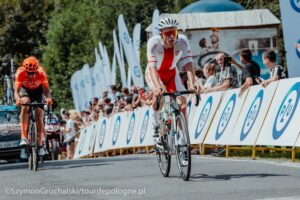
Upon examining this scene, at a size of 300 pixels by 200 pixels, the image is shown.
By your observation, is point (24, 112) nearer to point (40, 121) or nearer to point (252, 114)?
point (40, 121)

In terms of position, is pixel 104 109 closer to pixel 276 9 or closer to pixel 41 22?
pixel 276 9

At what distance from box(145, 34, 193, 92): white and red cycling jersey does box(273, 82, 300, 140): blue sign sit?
7.57 ft

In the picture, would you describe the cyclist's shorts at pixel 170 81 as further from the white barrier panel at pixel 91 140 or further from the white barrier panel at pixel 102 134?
the white barrier panel at pixel 91 140

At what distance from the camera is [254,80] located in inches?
699

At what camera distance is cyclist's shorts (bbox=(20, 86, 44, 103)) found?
16734mm

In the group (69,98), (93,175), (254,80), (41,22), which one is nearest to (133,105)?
(254,80)

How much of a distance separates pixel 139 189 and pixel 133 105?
43.4ft

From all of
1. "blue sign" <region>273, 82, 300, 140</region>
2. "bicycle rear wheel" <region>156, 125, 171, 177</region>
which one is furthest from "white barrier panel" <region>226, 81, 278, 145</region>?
"bicycle rear wheel" <region>156, 125, 171, 177</region>

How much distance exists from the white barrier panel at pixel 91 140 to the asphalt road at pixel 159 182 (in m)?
13.3

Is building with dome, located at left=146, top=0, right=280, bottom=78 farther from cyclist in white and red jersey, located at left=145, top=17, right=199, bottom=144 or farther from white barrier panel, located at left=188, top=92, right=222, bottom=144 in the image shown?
cyclist in white and red jersey, located at left=145, top=17, right=199, bottom=144

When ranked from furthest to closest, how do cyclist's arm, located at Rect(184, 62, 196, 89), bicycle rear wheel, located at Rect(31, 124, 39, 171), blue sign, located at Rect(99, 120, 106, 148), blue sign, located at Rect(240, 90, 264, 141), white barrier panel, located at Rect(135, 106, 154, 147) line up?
blue sign, located at Rect(99, 120, 106, 148) < white barrier panel, located at Rect(135, 106, 154, 147) < bicycle rear wheel, located at Rect(31, 124, 39, 171) < blue sign, located at Rect(240, 90, 264, 141) < cyclist's arm, located at Rect(184, 62, 196, 89)

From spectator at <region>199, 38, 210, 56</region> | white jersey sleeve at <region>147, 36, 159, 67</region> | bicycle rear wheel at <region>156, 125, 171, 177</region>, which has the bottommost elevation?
bicycle rear wheel at <region>156, 125, 171, 177</region>

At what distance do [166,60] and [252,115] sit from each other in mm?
3873

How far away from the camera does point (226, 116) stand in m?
17.6
